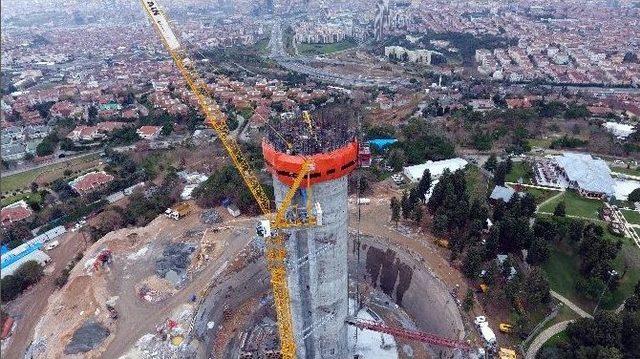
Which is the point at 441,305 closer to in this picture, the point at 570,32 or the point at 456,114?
the point at 456,114

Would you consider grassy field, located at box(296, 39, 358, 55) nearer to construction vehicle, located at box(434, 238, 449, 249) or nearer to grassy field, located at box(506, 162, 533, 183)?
grassy field, located at box(506, 162, 533, 183)

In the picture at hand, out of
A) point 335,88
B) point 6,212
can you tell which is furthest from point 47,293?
point 335,88

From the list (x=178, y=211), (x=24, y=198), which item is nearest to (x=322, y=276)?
(x=178, y=211)

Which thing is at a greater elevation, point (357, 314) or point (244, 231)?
point (244, 231)

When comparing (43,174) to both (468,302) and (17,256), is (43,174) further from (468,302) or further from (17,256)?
(468,302)

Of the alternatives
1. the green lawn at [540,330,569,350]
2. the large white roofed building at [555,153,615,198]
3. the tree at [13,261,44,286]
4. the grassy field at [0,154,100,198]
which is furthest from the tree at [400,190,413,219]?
the grassy field at [0,154,100,198]

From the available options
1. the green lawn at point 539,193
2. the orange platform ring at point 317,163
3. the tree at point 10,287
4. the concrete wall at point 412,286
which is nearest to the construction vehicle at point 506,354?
the concrete wall at point 412,286
